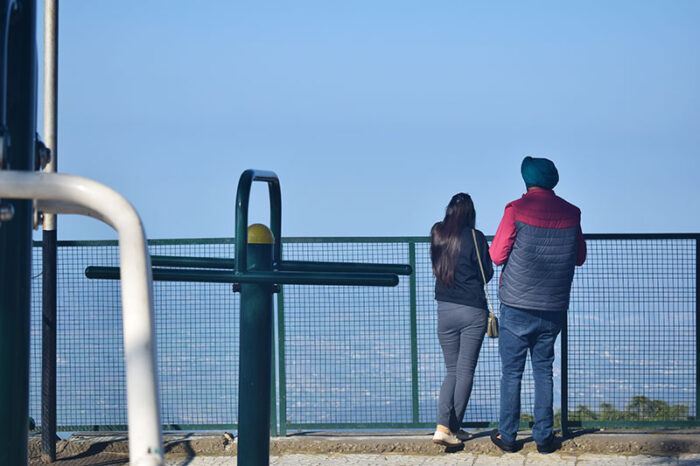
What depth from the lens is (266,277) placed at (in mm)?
2832

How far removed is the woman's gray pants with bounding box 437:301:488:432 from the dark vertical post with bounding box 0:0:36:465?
4650 millimetres

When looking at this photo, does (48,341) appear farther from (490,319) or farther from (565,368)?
(565,368)

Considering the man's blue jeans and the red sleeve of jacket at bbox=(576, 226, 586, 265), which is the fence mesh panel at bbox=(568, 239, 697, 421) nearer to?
the red sleeve of jacket at bbox=(576, 226, 586, 265)

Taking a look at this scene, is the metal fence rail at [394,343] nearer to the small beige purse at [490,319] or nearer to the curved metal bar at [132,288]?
the small beige purse at [490,319]

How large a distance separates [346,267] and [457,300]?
3560 millimetres

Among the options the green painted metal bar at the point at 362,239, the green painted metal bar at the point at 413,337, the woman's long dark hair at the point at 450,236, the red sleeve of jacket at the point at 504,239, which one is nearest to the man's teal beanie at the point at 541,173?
the red sleeve of jacket at the point at 504,239

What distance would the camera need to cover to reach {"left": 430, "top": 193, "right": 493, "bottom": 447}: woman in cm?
661

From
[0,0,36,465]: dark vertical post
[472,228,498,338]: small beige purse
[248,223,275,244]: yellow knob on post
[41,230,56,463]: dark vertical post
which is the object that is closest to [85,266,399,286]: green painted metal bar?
[248,223,275,244]: yellow knob on post

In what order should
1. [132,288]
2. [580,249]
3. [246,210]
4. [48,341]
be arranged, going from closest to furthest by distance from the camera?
1. [132,288]
2. [246,210]
3. [580,249]
4. [48,341]

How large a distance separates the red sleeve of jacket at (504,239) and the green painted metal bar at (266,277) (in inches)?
143

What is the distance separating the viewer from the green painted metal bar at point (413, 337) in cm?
715

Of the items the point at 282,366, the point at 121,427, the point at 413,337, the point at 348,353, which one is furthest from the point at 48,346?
the point at 413,337

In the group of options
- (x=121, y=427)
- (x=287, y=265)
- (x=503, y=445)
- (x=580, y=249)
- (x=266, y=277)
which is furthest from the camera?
(x=121, y=427)

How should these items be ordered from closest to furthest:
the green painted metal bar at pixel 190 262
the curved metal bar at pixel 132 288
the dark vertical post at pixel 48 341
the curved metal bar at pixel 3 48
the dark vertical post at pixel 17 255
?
the curved metal bar at pixel 132 288
the curved metal bar at pixel 3 48
the dark vertical post at pixel 17 255
the green painted metal bar at pixel 190 262
the dark vertical post at pixel 48 341
